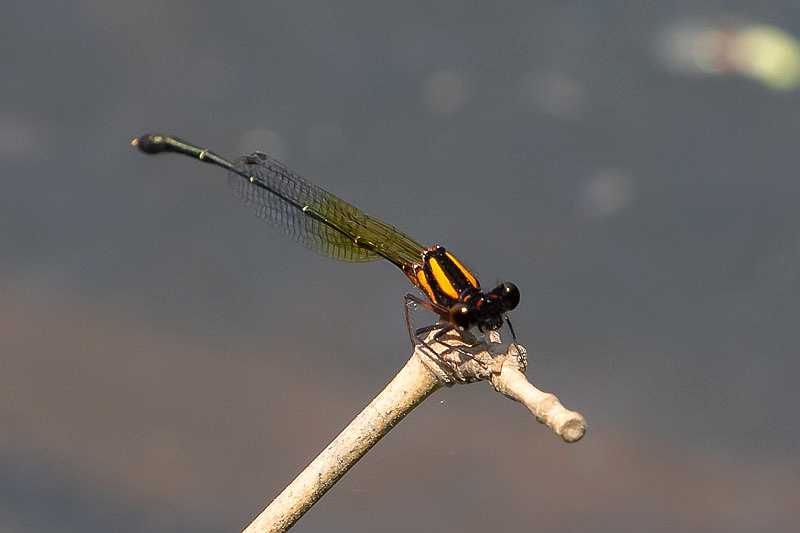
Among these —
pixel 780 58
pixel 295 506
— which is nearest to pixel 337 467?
pixel 295 506

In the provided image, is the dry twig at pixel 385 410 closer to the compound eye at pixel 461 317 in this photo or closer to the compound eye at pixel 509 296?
the compound eye at pixel 461 317

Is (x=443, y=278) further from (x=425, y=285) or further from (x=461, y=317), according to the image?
(x=461, y=317)

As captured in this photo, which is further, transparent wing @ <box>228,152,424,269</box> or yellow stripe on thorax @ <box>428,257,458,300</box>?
transparent wing @ <box>228,152,424,269</box>

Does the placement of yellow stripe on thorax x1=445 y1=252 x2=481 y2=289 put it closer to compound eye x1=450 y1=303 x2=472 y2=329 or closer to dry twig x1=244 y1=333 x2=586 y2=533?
compound eye x1=450 y1=303 x2=472 y2=329

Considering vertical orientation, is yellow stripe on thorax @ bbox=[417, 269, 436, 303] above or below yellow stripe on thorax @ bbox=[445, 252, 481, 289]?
below

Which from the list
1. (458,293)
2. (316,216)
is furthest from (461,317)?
(316,216)

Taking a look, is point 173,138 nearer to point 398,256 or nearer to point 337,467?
point 398,256

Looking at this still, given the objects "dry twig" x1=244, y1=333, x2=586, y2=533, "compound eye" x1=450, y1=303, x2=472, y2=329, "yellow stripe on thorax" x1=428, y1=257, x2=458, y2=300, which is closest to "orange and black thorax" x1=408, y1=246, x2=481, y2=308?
"yellow stripe on thorax" x1=428, y1=257, x2=458, y2=300
